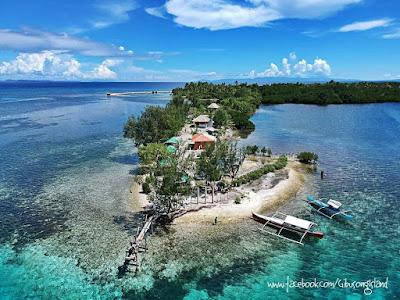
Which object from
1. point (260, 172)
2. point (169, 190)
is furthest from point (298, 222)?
point (260, 172)

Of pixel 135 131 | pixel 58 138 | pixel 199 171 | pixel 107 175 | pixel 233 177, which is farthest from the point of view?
pixel 58 138

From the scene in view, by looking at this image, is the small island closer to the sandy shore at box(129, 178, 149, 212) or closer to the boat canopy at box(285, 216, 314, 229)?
the sandy shore at box(129, 178, 149, 212)

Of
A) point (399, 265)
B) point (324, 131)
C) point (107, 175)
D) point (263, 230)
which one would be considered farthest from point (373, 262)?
point (324, 131)

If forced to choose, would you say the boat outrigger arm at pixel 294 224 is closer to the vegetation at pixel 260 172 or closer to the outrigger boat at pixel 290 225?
the outrigger boat at pixel 290 225

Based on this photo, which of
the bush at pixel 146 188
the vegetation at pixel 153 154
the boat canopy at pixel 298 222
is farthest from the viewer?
the vegetation at pixel 153 154

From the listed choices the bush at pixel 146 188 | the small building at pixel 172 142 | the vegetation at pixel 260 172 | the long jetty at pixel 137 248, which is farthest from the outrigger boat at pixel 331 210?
the small building at pixel 172 142

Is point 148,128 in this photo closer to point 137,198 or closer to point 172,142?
point 172,142

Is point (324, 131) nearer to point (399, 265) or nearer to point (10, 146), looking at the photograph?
point (399, 265)
